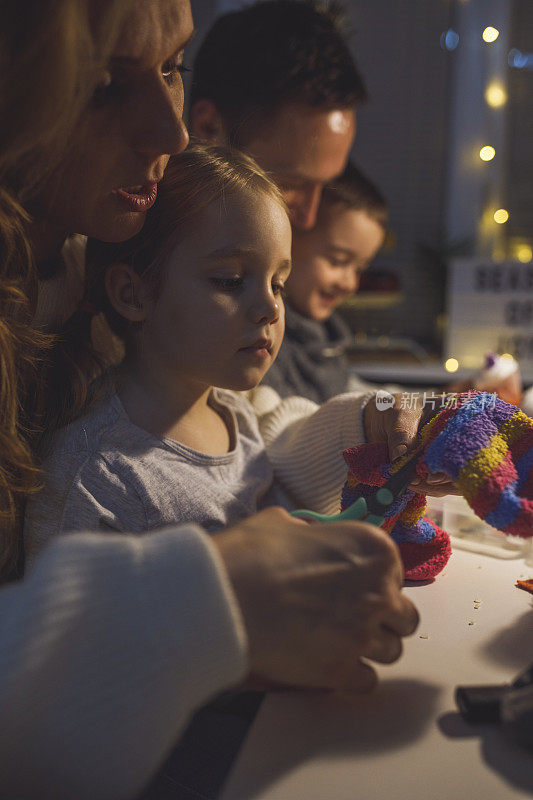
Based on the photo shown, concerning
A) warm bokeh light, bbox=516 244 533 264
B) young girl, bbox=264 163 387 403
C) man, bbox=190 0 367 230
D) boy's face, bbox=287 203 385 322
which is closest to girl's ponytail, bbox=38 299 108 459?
man, bbox=190 0 367 230

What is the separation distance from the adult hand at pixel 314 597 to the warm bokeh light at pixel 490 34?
268 cm

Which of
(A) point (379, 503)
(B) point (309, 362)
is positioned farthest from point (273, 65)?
(A) point (379, 503)

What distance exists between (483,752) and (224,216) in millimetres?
511

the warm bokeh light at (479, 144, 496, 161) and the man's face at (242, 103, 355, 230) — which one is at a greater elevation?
the man's face at (242, 103, 355, 230)

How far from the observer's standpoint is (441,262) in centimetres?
262

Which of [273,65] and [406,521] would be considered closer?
[406,521]

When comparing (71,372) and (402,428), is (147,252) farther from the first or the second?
(402,428)

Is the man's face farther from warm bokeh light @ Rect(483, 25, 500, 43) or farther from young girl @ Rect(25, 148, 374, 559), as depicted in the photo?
warm bokeh light @ Rect(483, 25, 500, 43)

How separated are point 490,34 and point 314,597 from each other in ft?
8.98

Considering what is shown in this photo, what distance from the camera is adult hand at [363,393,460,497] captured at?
23.3 inches

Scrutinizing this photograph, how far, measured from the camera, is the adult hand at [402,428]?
593 mm

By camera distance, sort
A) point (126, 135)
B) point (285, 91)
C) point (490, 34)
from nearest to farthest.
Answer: point (126, 135) → point (285, 91) → point (490, 34)

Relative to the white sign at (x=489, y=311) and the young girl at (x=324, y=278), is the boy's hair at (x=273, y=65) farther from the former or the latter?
the white sign at (x=489, y=311)

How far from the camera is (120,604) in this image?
0.38m
